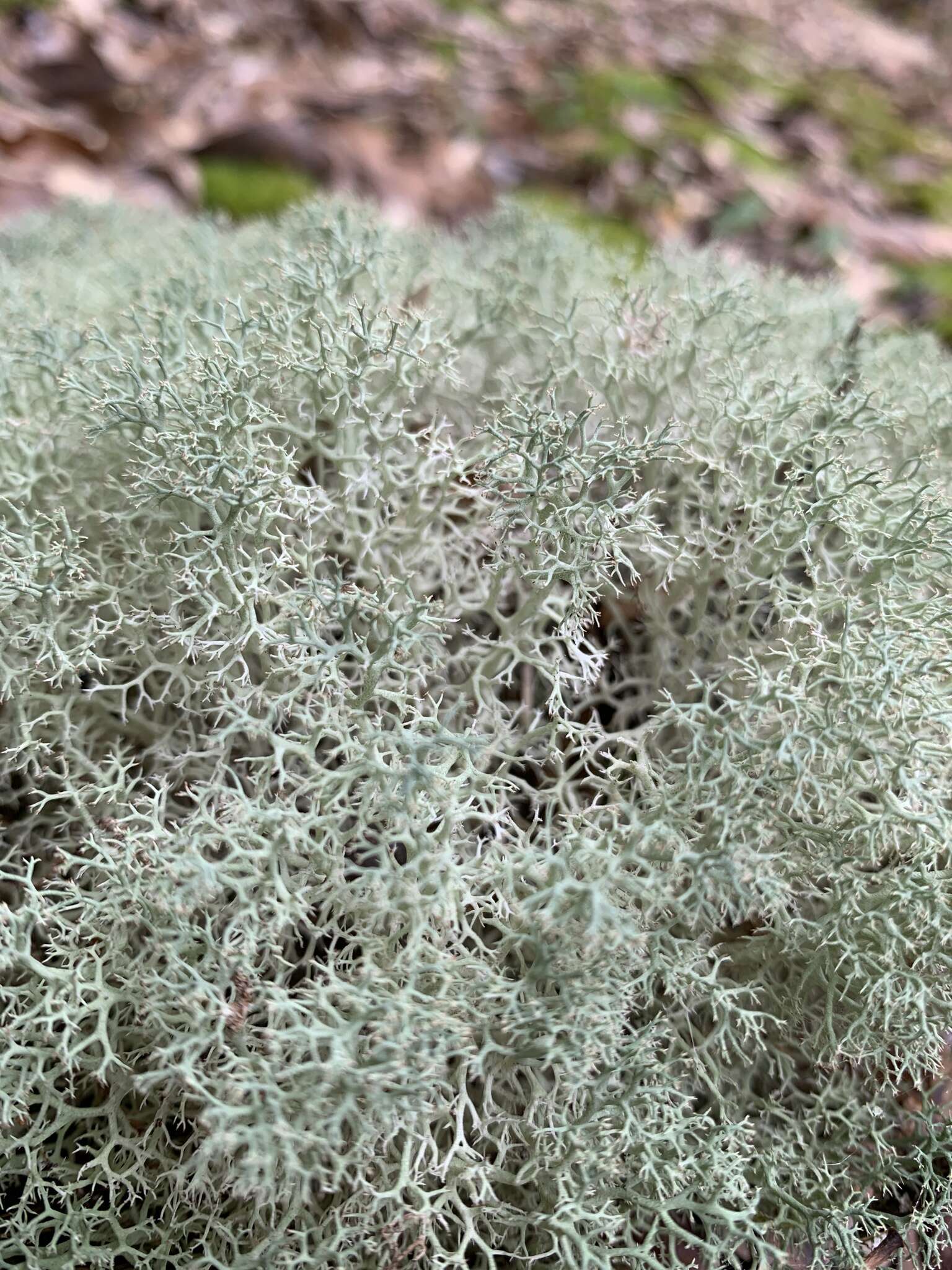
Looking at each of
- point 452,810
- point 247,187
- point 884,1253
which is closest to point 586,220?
point 247,187

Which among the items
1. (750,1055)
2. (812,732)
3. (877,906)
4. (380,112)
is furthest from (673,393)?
(380,112)

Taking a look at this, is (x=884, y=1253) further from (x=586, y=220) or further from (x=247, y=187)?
(x=247, y=187)

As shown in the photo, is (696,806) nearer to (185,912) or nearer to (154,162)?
(185,912)

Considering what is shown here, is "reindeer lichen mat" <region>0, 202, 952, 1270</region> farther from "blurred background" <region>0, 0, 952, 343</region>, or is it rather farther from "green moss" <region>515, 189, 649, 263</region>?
"green moss" <region>515, 189, 649, 263</region>

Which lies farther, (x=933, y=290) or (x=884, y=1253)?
(x=933, y=290)

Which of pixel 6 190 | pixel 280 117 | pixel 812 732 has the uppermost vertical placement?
pixel 812 732

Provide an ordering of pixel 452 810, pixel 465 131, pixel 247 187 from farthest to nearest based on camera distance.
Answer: pixel 465 131 → pixel 247 187 → pixel 452 810

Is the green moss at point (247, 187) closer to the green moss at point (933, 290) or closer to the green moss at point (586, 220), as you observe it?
the green moss at point (586, 220)

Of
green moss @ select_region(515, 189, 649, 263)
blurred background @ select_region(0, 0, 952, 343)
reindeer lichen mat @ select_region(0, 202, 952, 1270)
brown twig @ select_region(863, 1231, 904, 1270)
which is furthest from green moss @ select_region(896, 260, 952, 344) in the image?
brown twig @ select_region(863, 1231, 904, 1270)

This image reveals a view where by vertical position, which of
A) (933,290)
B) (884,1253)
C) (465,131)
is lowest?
(884,1253)
